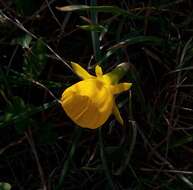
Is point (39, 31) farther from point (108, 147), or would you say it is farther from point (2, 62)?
point (108, 147)

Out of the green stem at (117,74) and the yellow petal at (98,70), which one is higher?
the yellow petal at (98,70)

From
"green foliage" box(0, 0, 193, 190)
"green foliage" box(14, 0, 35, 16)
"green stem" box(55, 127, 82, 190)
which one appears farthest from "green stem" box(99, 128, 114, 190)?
"green foliage" box(14, 0, 35, 16)

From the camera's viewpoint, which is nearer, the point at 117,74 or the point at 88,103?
the point at 88,103

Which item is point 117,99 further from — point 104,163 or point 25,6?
point 25,6

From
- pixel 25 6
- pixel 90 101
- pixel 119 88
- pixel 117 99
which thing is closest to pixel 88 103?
pixel 90 101

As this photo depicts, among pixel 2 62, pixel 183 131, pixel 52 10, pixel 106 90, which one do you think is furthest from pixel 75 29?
pixel 183 131

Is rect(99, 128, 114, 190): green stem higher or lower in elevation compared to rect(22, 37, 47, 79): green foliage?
lower

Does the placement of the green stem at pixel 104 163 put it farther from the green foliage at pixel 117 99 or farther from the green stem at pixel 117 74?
the green stem at pixel 117 74

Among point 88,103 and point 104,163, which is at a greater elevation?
point 88,103

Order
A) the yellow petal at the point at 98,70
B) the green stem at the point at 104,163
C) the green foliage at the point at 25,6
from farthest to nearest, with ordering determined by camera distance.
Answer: the green foliage at the point at 25,6 < the green stem at the point at 104,163 < the yellow petal at the point at 98,70

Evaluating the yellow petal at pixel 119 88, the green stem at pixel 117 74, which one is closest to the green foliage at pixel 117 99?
the green stem at pixel 117 74

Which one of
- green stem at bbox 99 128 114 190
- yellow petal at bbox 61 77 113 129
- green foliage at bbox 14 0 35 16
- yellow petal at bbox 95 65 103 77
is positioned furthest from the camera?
green foliage at bbox 14 0 35 16

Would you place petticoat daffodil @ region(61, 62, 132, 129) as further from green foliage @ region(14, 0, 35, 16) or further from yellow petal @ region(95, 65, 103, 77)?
green foliage @ region(14, 0, 35, 16)

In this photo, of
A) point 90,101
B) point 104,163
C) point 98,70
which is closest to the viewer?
point 90,101
